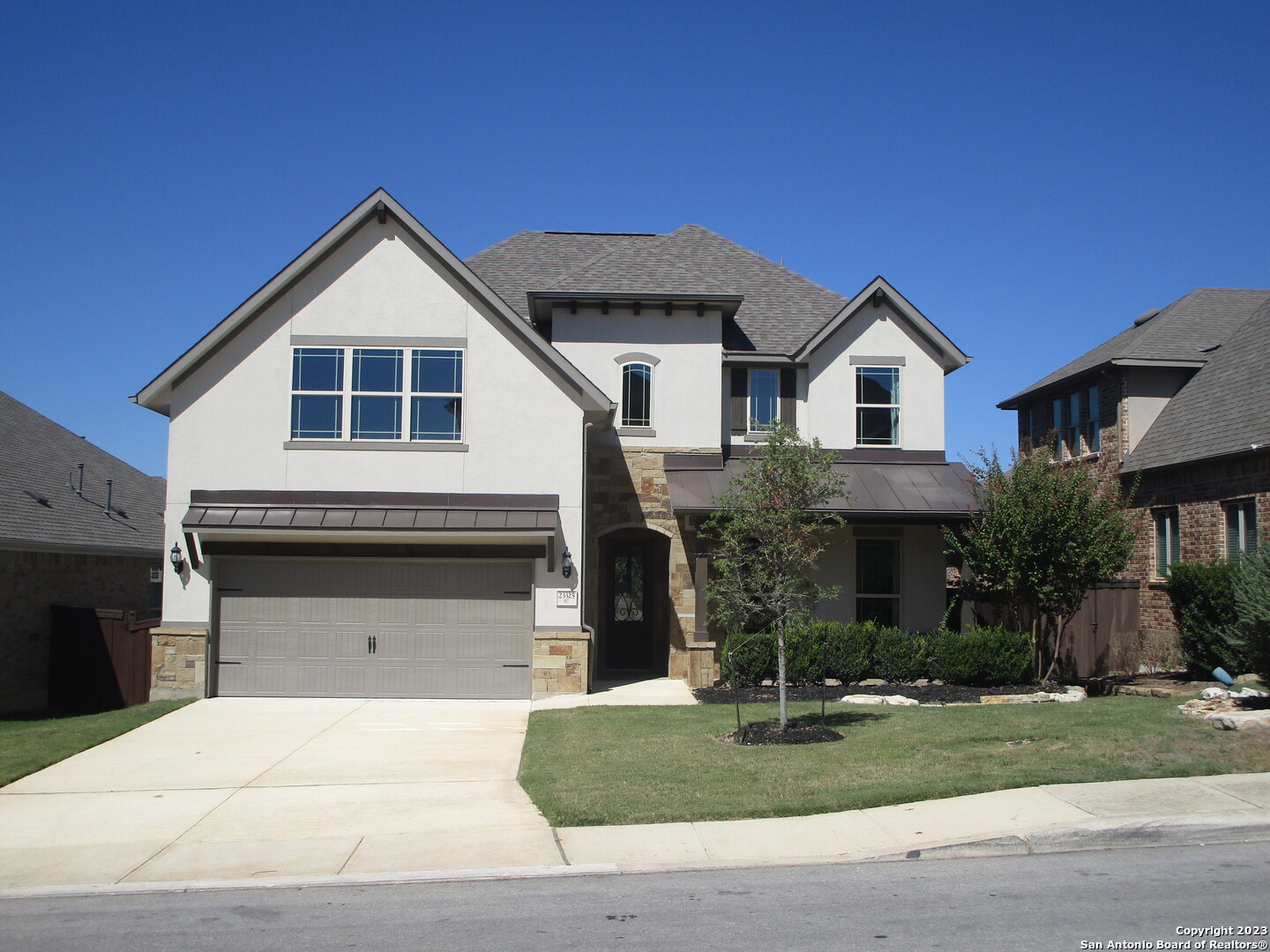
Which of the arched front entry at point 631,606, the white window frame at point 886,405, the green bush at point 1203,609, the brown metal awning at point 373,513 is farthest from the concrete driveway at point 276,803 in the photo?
the green bush at point 1203,609

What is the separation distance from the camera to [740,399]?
19234 mm

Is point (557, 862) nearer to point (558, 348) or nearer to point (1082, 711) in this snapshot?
point (1082, 711)

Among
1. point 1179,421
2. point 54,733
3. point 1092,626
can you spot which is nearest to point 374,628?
point 54,733

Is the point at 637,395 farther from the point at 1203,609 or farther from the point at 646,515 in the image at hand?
the point at 1203,609

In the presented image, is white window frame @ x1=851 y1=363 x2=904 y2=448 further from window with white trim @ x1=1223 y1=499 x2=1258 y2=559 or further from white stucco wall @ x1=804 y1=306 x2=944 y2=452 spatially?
window with white trim @ x1=1223 y1=499 x2=1258 y2=559

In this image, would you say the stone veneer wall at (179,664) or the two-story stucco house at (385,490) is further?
the two-story stucco house at (385,490)

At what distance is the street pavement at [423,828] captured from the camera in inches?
298

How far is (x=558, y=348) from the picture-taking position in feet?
61.0

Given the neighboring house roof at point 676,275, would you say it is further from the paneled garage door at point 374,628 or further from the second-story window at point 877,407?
the paneled garage door at point 374,628

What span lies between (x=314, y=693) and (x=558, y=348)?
749 centimetres

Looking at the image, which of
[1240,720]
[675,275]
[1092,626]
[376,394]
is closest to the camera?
[1240,720]

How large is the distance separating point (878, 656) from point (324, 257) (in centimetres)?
1127

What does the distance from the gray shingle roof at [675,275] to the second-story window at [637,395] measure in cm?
145

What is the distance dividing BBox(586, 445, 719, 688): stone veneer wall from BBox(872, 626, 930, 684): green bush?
133 inches
